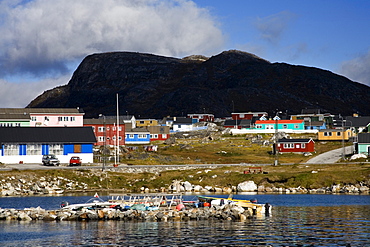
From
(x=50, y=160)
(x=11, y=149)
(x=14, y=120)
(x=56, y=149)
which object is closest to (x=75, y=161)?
(x=50, y=160)

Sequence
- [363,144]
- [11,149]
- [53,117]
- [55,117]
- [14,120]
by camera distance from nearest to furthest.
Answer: [11,149], [363,144], [14,120], [53,117], [55,117]

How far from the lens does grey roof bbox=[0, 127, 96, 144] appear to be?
90.8 m

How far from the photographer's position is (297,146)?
12119cm

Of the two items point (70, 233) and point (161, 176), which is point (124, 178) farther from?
point (70, 233)

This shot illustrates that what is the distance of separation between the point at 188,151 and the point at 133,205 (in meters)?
71.2

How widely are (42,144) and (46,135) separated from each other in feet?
8.20

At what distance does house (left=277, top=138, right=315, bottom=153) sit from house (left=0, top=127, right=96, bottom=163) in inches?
1800

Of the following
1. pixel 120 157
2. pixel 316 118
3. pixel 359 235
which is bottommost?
pixel 359 235

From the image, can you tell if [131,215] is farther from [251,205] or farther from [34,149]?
[34,149]

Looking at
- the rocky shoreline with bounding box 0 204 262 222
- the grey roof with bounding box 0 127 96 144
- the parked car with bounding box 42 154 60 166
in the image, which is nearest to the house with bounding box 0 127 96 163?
the grey roof with bounding box 0 127 96 144

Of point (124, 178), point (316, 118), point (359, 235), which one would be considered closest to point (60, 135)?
point (124, 178)

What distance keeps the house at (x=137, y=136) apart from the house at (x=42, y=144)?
49763 millimetres

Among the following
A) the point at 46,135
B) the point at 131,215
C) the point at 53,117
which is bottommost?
the point at 131,215

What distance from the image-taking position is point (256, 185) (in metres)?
74.1
